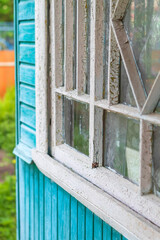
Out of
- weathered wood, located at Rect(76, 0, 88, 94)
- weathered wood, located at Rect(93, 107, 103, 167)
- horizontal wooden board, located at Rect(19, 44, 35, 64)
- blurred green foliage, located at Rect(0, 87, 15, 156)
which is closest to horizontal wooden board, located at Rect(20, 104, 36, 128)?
horizontal wooden board, located at Rect(19, 44, 35, 64)

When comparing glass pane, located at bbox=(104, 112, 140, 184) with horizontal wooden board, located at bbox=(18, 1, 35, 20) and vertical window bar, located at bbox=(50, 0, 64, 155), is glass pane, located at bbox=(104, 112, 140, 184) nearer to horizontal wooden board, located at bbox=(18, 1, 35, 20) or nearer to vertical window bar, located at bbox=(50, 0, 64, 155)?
vertical window bar, located at bbox=(50, 0, 64, 155)

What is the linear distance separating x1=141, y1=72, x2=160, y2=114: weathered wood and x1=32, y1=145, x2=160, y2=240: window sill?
36 cm

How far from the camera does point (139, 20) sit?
5.57 feet

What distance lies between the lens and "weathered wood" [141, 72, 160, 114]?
151 cm

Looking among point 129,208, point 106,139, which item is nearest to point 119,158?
point 106,139

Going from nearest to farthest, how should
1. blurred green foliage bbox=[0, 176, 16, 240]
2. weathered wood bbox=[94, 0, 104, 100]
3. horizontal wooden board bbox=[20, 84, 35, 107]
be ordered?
weathered wood bbox=[94, 0, 104, 100]
horizontal wooden board bbox=[20, 84, 35, 107]
blurred green foliage bbox=[0, 176, 16, 240]

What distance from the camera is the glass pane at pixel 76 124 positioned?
7.25ft

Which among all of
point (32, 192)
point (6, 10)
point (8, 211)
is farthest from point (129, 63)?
point (6, 10)

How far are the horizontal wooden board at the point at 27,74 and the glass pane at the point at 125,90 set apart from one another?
42.0 inches

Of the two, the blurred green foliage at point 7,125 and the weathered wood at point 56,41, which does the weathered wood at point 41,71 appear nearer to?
the weathered wood at point 56,41

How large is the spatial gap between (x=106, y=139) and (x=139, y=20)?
0.61 meters

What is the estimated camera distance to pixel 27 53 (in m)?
2.87

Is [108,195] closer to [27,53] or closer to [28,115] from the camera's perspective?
[28,115]

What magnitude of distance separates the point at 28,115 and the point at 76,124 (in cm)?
73
